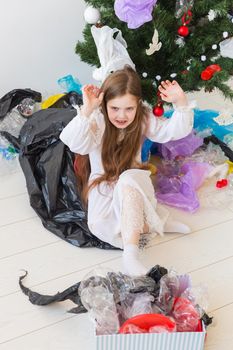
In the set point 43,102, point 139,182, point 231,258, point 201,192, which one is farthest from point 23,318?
point 43,102

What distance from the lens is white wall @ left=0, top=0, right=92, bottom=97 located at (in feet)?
6.52

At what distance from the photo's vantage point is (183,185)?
182 centimetres

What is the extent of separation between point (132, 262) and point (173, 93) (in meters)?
0.53

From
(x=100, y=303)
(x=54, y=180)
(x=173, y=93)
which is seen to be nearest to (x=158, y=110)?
(x=173, y=93)

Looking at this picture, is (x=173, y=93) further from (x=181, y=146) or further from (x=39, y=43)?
(x=39, y=43)

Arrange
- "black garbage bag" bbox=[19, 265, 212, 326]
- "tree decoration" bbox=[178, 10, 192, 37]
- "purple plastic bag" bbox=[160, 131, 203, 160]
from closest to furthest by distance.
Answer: "black garbage bag" bbox=[19, 265, 212, 326] < "tree decoration" bbox=[178, 10, 192, 37] < "purple plastic bag" bbox=[160, 131, 203, 160]

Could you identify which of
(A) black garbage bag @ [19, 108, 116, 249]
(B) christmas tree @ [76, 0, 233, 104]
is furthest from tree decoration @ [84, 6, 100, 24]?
(A) black garbage bag @ [19, 108, 116, 249]

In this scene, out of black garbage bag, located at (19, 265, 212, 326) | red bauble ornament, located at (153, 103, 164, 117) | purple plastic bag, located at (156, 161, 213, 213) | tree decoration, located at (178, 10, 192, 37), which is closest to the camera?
black garbage bag, located at (19, 265, 212, 326)

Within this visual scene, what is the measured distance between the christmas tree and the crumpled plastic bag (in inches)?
2.1

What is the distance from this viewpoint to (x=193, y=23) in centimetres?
161

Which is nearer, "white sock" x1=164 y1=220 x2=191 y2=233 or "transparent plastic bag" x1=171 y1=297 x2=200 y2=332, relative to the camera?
"transparent plastic bag" x1=171 y1=297 x2=200 y2=332

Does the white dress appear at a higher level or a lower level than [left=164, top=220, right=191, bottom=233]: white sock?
higher

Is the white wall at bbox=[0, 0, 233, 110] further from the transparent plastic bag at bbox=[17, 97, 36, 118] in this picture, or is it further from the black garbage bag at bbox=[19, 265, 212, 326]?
the black garbage bag at bbox=[19, 265, 212, 326]

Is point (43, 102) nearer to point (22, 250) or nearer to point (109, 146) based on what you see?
point (109, 146)
